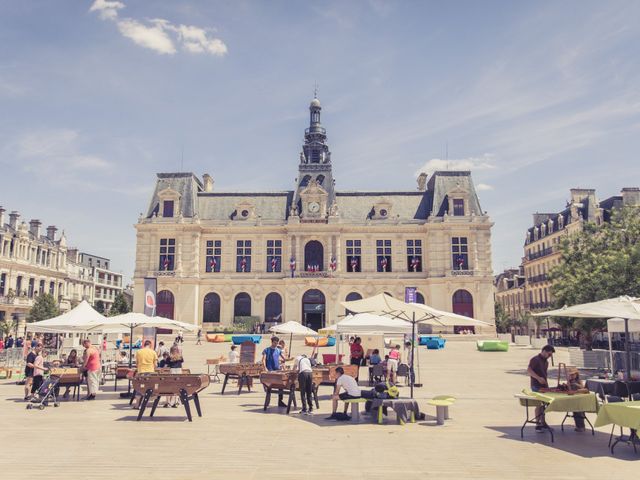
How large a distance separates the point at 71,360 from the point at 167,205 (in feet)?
126

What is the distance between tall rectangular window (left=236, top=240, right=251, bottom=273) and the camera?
53.2m

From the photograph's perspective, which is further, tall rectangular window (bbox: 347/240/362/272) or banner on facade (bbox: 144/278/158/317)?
tall rectangular window (bbox: 347/240/362/272)

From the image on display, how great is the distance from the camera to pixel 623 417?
898cm

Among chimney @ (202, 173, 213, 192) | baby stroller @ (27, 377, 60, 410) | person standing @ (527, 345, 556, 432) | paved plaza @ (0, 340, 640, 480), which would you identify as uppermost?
chimney @ (202, 173, 213, 192)

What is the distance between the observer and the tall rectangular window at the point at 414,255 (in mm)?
52816

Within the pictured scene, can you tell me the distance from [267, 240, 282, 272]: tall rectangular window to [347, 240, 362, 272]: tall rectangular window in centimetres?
687

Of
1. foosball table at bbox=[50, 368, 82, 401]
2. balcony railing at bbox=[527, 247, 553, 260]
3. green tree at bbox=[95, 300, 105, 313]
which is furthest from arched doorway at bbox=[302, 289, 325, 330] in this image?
foosball table at bbox=[50, 368, 82, 401]

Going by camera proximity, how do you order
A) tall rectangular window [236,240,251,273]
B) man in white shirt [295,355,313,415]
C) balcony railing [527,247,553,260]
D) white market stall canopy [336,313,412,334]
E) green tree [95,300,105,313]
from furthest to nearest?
green tree [95,300,105,313] < balcony railing [527,247,553,260] < tall rectangular window [236,240,251,273] < white market stall canopy [336,313,412,334] < man in white shirt [295,355,313,415]

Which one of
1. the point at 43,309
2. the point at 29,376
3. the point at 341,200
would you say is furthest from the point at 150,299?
the point at 341,200

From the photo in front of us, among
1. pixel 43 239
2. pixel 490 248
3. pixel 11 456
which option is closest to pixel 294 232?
pixel 490 248

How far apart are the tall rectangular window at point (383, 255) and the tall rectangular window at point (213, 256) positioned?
51.8 feet

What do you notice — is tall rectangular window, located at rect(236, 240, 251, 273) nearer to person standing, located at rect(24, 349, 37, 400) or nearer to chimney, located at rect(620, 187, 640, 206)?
chimney, located at rect(620, 187, 640, 206)

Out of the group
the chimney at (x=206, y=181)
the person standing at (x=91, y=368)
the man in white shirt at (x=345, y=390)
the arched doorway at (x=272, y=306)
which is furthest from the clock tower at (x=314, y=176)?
the man in white shirt at (x=345, y=390)

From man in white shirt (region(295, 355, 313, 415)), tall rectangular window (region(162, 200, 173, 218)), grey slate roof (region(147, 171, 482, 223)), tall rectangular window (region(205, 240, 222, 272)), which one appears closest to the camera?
man in white shirt (region(295, 355, 313, 415))
